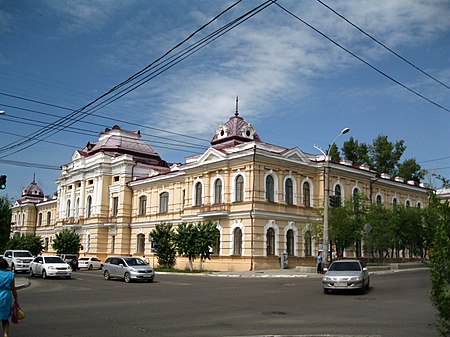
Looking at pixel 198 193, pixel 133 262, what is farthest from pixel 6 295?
pixel 198 193

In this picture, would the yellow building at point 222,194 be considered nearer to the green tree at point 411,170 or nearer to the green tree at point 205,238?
the green tree at point 205,238

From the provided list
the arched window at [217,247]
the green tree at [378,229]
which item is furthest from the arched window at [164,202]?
the green tree at [378,229]

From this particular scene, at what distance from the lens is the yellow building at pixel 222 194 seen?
1674 inches

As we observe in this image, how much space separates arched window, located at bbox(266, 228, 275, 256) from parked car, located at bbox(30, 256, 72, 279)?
17311 mm

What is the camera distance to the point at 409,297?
780 inches

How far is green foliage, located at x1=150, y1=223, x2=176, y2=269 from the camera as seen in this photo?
43.8 m

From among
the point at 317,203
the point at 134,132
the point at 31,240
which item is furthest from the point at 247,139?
the point at 31,240

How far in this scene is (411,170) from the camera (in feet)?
245

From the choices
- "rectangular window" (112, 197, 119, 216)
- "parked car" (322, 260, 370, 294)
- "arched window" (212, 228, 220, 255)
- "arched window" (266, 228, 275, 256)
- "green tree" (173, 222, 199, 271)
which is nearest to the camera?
"parked car" (322, 260, 370, 294)

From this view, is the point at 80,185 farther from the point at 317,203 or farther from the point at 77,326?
the point at 77,326

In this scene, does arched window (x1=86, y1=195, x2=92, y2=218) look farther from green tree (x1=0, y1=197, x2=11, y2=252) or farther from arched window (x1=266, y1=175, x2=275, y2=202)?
arched window (x1=266, y1=175, x2=275, y2=202)

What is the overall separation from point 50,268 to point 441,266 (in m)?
27.9

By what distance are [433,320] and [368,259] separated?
37336 millimetres

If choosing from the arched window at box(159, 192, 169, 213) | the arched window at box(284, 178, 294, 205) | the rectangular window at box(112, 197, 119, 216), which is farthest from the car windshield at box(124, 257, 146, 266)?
the rectangular window at box(112, 197, 119, 216)
